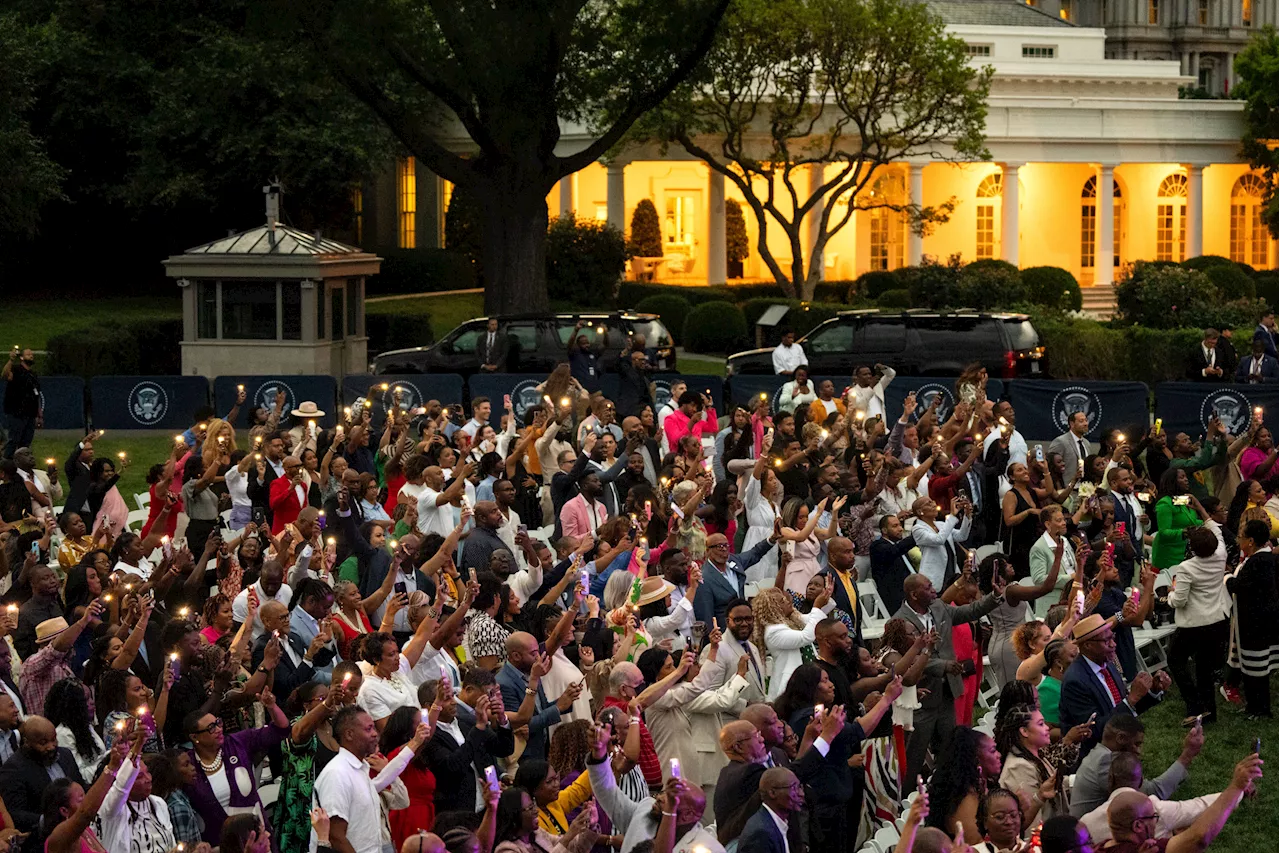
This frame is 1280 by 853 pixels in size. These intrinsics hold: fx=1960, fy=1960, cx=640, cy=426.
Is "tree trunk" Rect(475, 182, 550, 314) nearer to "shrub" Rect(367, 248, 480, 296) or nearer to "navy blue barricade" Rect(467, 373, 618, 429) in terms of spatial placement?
"navy blue barricade" Rect(467, 373, 618, 429)

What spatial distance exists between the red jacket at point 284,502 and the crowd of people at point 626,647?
0.12 feet

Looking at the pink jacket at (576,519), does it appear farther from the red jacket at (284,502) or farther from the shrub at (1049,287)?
the shrub at (1049,287)

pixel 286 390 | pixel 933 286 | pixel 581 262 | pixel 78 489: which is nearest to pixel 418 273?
pixel 581 262

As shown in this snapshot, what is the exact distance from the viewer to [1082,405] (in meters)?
25.7

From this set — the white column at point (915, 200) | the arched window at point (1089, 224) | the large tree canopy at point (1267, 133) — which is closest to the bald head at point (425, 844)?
the white column at point (915, 200)

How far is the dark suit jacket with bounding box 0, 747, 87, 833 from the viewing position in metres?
8.95

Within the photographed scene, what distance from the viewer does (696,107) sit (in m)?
45.5

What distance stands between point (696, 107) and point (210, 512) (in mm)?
30688

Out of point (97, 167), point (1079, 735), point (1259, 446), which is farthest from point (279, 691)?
point (97, 167)

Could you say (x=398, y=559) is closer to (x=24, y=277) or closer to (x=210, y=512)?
(x=210, y=512)

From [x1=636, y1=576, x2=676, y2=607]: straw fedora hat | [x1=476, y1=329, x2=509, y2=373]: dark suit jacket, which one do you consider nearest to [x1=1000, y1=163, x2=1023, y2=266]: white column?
[x1=476, y1=329, x2=509, y2=373]: dark suit jacket

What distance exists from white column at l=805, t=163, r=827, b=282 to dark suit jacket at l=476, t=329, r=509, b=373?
18.2 m

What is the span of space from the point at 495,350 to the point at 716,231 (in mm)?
22522

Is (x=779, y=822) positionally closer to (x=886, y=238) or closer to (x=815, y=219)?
(x=815, y=219)
